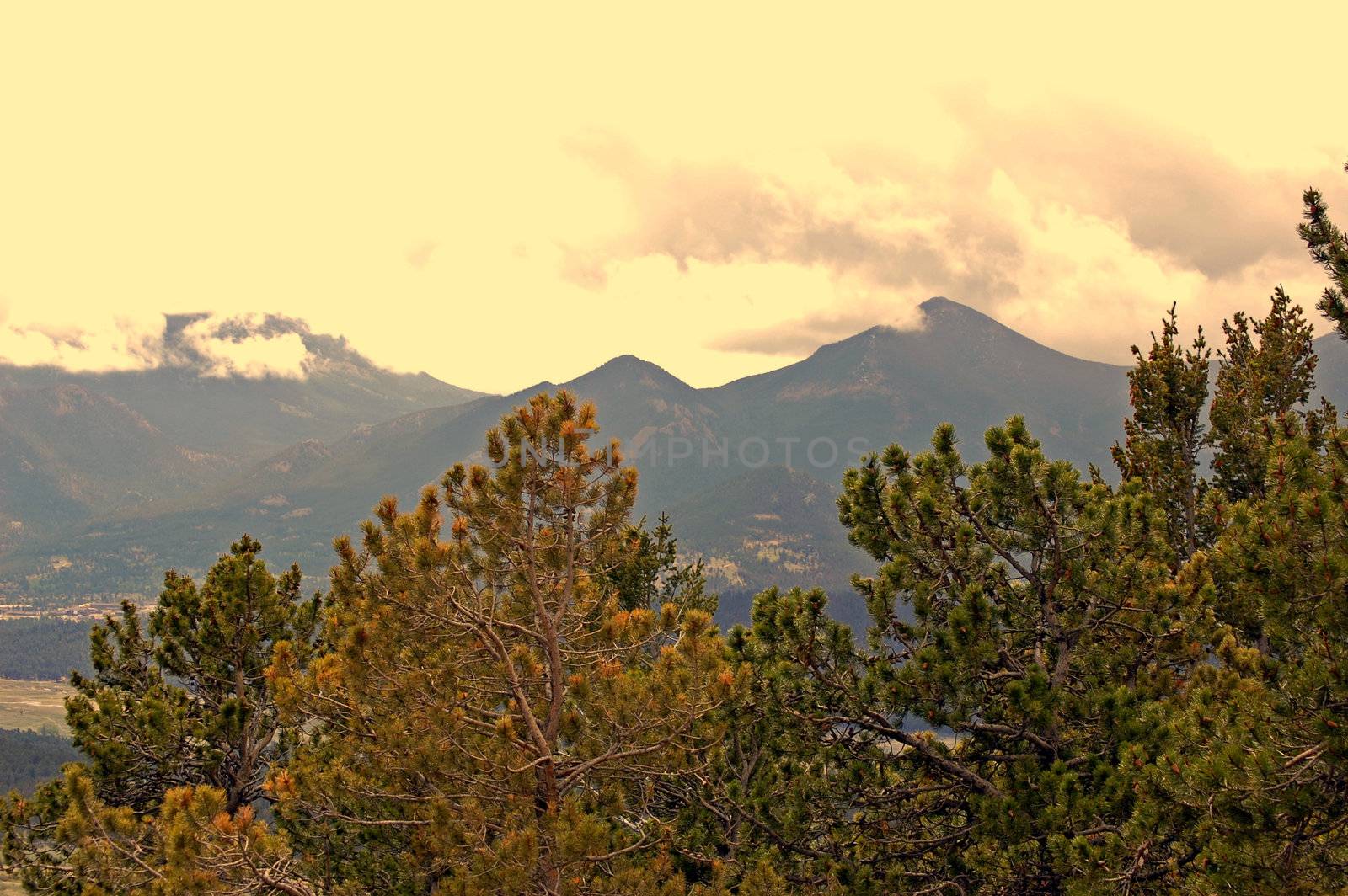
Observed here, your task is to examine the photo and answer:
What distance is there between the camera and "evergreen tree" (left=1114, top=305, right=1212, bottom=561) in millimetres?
22750

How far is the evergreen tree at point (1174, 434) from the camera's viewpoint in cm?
2275

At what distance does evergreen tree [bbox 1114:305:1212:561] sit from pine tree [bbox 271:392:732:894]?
14.3 m

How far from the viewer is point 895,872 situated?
1408cm

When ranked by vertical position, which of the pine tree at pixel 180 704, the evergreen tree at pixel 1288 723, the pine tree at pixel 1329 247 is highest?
the pine tree at pixel 1329 247

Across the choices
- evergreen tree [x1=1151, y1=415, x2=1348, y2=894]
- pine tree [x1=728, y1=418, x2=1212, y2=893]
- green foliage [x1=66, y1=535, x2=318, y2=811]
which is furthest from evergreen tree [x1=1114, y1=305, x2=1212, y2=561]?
green foliage [x1=66, y1=535, x2=318, y2=811]

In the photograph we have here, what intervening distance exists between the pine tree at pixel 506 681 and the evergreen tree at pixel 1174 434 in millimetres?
14290

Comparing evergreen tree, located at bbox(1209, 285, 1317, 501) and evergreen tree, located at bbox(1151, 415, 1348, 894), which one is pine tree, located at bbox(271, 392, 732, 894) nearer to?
evergreen tree, located at bbox(1151, 415, 1348, 894)

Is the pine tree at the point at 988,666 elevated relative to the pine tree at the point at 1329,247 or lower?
lower

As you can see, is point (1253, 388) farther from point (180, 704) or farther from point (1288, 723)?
point (180, 704)

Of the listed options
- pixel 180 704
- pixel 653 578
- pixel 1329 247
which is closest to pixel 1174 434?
pixel 1329 247

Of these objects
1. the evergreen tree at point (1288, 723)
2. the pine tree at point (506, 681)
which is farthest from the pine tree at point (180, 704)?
the evergreen tree at point (1288, 723)

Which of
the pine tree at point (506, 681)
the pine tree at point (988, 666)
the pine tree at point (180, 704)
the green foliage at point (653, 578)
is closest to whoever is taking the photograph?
the pine tree at point (988, 666)

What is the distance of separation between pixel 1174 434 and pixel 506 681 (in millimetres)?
17767

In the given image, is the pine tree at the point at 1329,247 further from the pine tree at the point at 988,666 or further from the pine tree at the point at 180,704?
the pine tree at the point at 180,704
